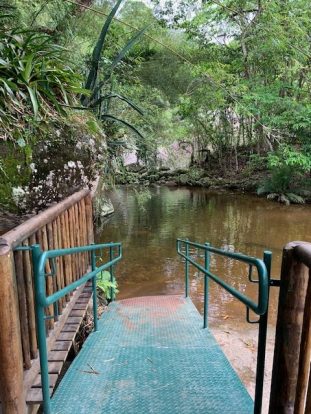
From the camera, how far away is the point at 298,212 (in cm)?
1038

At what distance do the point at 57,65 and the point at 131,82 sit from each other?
3.35 m

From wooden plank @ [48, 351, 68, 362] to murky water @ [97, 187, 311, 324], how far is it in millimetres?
2903

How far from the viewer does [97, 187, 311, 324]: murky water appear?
5520 millimetres

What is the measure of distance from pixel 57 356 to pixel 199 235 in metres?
6.58

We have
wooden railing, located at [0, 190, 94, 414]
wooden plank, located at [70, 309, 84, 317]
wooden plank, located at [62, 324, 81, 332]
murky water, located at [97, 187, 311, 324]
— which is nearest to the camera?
wooden railing, located at [0, 190, 94, 414]

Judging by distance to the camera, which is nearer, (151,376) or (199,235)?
(151,376)

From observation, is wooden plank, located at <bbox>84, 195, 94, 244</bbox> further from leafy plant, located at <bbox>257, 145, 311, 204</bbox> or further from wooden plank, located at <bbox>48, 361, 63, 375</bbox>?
leafy plant, located at <bbox>257, 145, 311, 204</bbox>

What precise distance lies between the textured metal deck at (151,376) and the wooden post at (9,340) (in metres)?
0.32

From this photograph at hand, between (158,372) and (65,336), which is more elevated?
(65,336)

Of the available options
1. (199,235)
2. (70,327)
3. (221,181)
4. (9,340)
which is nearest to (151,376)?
(70,327)

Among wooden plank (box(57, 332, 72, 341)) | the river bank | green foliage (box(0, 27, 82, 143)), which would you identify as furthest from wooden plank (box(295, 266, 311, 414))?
the river bank

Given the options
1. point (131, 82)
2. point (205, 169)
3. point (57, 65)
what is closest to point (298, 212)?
point (131, 82)

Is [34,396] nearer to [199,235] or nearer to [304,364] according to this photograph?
[304,364]

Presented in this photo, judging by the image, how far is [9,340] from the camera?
126cm
